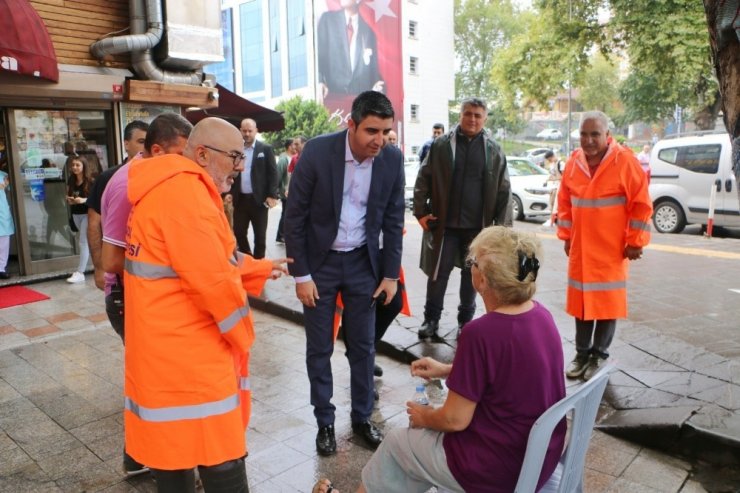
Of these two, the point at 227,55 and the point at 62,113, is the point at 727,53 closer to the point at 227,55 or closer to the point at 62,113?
the point at 62,113

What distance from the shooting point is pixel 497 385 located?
6.77ft

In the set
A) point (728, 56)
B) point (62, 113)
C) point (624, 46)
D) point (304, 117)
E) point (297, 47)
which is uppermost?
point (297, 47)

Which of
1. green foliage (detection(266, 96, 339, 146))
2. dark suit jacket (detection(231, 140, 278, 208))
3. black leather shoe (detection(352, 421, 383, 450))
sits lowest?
black leather shoe (detection(352, 421, 383, 450))

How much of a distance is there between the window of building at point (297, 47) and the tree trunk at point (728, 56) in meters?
45.1

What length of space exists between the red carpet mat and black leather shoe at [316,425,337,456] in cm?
539

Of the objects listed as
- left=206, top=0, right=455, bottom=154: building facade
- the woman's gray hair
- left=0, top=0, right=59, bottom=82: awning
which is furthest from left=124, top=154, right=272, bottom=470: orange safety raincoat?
left=206, top=0, right=455, bottom=154: building facade

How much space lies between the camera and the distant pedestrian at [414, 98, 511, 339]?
4.94 m

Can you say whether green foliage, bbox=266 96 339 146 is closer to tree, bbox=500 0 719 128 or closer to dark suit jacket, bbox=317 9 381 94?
dark suit jacket, bbox=317 9 381 94

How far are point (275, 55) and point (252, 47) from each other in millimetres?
4382

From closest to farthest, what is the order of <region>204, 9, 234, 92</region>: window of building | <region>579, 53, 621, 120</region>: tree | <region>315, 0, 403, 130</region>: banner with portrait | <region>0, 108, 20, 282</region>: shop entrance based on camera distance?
<region>0, 108, 20, 282</region>: shop entrance < <region>315, 0, 403, 130</region>: banner with portrait < <region>579, 53, 621, 120</region>: tree < <region>204, 9, 234, 92</region>: window of building

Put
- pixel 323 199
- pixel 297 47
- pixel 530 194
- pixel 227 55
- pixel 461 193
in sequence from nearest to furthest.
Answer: pixel 323 199
pixel 461 193
pixel 530 194
pixel 297 47
pixel 227 55

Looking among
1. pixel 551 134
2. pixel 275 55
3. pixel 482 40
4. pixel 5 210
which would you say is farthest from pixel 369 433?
pixel 551 134

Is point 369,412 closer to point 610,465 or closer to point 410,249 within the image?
point 610,465

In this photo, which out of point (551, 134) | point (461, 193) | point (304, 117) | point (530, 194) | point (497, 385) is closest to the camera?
point (497, 385)
